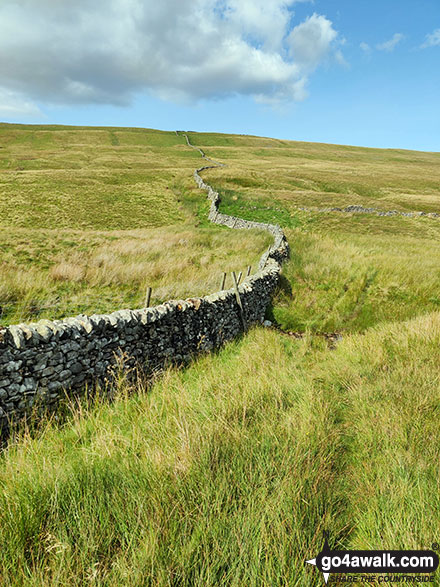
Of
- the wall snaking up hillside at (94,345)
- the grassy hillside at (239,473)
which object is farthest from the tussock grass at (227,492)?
the wall snaking up hillside at (94,345)

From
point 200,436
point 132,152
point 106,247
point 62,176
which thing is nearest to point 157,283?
point 106,247

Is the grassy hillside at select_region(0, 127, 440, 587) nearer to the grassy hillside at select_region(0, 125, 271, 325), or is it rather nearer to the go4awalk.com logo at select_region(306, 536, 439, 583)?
the go4awalk.com logo at select_region(306, 536, 439, 583)

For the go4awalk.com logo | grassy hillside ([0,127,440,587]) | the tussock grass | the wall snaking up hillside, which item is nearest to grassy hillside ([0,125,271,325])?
the wall snaking up hillside

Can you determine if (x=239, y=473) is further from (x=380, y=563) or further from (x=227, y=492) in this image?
(x=380, y=563)

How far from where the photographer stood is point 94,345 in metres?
5.04

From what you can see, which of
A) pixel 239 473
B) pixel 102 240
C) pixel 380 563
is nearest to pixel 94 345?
pixel 239 473

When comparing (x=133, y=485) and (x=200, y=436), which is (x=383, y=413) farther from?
(x=133, y=485)

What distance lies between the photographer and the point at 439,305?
10680 millimetres

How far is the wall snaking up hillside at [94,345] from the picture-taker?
4.21 metres

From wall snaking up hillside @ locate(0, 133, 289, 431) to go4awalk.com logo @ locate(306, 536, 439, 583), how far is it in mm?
3826

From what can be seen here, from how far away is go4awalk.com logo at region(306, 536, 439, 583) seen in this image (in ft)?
6.12

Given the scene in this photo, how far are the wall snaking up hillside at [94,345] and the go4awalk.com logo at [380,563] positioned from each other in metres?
3.83

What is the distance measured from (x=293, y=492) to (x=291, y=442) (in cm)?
64

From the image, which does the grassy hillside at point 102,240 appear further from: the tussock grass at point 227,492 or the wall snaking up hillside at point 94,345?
the tussock grass at point 227,492
